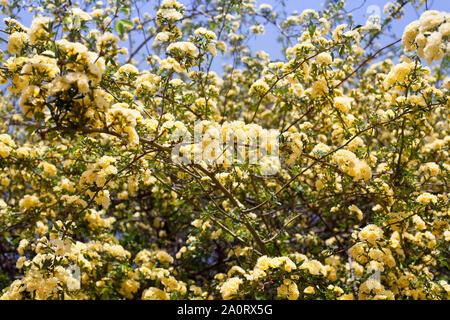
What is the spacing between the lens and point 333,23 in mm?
4816

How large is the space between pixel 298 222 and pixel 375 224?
2163mm

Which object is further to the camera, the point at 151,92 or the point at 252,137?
the point at 151,92

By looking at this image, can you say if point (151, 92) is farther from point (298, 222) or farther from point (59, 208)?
point (298, 222)

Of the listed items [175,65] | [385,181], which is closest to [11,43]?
[175,65]

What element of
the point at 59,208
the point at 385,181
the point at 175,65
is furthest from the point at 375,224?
the point at 59,208

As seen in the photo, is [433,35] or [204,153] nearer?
[433,35]

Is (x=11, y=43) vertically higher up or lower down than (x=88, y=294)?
higher up

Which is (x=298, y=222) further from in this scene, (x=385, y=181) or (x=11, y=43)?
(x=11, y=43)

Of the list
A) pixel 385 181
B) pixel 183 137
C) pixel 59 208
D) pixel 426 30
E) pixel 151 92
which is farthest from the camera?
pixel 59 208

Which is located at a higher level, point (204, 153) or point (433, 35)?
point (433, 35)

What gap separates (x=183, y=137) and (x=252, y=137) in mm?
484

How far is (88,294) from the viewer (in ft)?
11.2
